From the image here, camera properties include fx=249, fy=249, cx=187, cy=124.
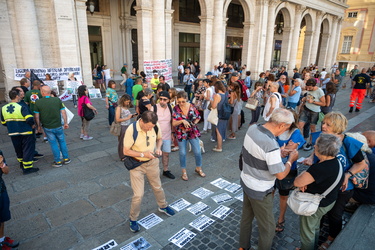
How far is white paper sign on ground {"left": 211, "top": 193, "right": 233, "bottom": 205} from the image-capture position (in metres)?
4.47

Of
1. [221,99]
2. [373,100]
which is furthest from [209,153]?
[373,100]

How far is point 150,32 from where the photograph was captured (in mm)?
14109

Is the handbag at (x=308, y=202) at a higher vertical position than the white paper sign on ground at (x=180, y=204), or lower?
higher

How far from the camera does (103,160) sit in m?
6.11

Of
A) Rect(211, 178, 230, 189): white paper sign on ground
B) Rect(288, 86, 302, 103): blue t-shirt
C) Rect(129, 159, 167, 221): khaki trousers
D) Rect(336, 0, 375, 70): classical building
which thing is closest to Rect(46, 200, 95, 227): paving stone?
Rect(129, 159, 167, 221): khaki trousers

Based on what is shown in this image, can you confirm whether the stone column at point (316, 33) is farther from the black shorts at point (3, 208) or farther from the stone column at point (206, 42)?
the black shorts at point (3, 208)

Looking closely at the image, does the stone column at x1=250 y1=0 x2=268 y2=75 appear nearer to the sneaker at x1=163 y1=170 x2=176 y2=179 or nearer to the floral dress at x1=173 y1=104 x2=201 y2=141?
the floral dress at x1=173 y1=104 x2=201 y2=141

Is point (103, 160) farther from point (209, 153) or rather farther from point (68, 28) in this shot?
point (68, 28)

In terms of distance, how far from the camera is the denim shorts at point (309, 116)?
661 centimetres

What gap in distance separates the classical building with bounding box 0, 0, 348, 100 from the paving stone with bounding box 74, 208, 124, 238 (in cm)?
985

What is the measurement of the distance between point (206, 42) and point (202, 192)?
14.2 m

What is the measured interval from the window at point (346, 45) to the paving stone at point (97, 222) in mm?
42111

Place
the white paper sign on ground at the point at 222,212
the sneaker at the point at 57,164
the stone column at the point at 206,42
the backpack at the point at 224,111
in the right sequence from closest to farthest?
the white paper sign on ground at the point at 222,212 < the sneaker at the point at 57,164 < the backpack at the point at 224,111 < the stone column at the point at 206,42

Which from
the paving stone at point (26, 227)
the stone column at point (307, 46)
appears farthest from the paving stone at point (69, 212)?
the stone column at point (307, 46)
